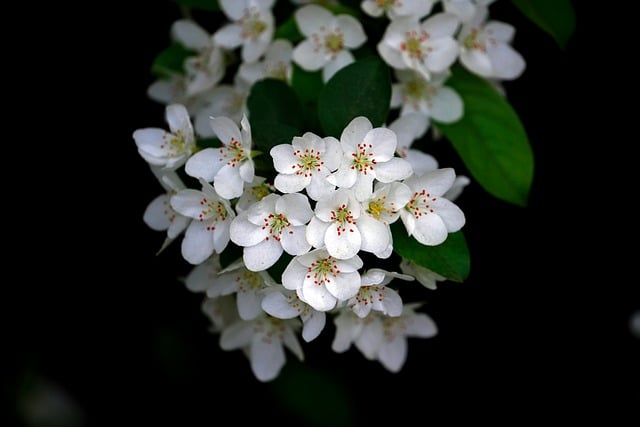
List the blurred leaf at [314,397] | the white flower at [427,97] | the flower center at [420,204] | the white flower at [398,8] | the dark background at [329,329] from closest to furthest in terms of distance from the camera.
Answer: the flower center at [420,204], the white flower at [398,8], the white flower at [427,97], the dark background at [329,329], the blurred leaf at [314,397]

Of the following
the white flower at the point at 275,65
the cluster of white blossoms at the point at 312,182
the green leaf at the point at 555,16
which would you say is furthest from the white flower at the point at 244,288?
the green leaf at the point at 555,16

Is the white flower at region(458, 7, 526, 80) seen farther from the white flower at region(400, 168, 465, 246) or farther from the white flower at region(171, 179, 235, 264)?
the white flower at region(171, 179, 235, 264)

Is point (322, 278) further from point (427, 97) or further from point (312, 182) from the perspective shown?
point (427, 97)

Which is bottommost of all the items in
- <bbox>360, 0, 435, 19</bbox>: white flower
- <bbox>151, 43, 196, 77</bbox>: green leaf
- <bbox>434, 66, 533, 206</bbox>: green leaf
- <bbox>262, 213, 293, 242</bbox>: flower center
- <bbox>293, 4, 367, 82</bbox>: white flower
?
<bbox>434, 66, 533, 206</bbox>: green leaf

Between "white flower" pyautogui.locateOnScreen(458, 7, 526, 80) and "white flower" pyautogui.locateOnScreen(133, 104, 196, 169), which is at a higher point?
"white flower" pyautogui.locateOnScreen(133, 104, 196, 169)

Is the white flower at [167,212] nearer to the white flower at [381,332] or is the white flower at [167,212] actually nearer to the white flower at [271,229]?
the white flower at [271,229]

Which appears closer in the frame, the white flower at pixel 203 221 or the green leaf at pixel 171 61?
the white flower at pixel 203 221

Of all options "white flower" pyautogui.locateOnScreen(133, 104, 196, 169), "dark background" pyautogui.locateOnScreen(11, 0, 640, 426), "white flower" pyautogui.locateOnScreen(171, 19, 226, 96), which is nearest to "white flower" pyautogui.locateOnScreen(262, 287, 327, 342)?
"white flower" pyautogui.locateOnScreen(133, 104, 196, 169)
